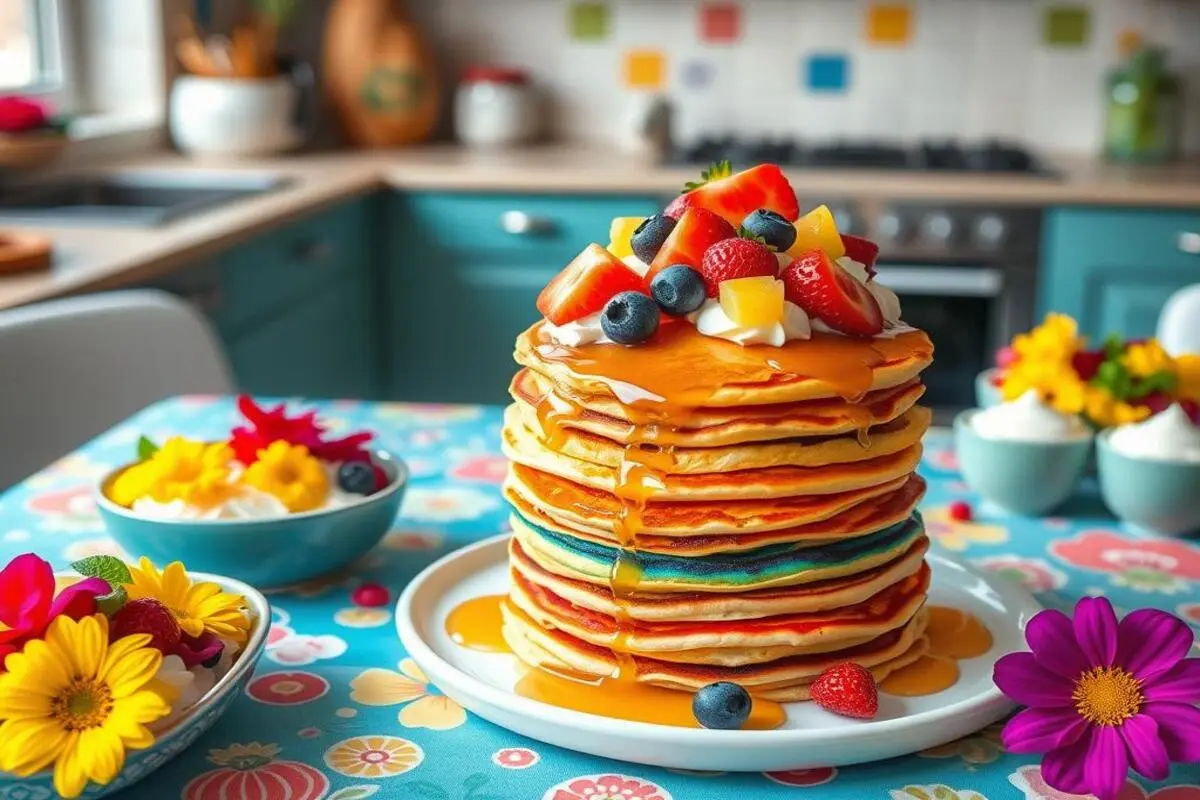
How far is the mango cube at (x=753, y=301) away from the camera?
890 mm

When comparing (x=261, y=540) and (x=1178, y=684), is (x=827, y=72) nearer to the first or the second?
(x=261, y=540)

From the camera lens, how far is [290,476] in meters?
1.13

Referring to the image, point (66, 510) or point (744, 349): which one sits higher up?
point (744, 349)

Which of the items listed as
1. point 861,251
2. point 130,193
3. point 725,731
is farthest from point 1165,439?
point 130,193

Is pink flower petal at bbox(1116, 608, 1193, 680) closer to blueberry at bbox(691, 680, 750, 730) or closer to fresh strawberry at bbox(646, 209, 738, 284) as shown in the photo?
blueberry at bbox(691, 680, 750, 730)

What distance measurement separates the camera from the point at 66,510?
127cm

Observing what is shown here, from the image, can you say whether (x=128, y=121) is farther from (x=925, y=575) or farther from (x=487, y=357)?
(x=925, y=575)

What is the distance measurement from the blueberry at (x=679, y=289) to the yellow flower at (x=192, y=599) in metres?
0.33

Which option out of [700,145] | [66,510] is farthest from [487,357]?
[66,510]

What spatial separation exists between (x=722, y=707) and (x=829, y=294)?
0.88 ft

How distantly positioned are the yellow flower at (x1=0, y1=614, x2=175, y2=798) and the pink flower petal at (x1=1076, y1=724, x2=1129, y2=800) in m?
0.50

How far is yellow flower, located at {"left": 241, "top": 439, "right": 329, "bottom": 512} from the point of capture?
111cm

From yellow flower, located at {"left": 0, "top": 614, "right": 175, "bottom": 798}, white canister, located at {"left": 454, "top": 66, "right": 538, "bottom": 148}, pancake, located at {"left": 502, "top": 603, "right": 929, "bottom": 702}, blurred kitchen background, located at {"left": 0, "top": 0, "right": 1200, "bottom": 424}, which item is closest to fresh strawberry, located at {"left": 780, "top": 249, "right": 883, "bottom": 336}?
pancake, located at {"left": 502, "top": 603, "right": 929, "bottom": 702}

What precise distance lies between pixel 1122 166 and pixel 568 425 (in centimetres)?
281
